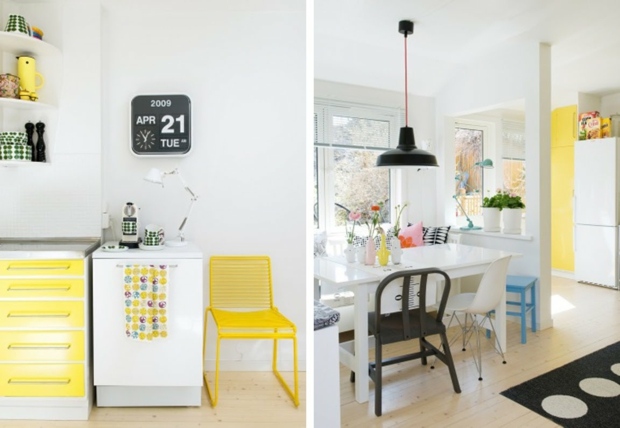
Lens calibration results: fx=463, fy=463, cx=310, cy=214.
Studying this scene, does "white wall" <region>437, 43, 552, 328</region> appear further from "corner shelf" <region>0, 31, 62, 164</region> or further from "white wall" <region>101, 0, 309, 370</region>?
"corner shelf" <region>0, 31, 62, 164</region>

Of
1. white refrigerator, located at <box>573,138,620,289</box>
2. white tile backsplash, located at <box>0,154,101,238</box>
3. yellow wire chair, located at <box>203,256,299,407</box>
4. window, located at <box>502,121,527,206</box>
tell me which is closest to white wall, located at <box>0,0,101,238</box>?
white tile backsplash, located at <box>0,154,101,238</box>

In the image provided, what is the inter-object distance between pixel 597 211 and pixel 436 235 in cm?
218

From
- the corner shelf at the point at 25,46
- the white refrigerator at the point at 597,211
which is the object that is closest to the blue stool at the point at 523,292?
the white refrigerator at the point at 597,211

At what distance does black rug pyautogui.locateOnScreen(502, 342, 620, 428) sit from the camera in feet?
7.87

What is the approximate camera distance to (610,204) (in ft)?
16.5

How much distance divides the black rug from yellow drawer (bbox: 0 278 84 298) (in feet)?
7.92

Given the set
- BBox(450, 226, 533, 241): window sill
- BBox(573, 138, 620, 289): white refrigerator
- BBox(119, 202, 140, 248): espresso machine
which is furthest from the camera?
BBox(573, 138, 620, 289): white refrigerator

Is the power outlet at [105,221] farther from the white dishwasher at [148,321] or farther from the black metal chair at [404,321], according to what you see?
the black metal chair at [404,321]

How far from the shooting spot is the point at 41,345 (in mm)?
2332

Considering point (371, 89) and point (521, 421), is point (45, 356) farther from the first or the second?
point (371, 89)

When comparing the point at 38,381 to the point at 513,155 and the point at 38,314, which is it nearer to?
the point at 38,314

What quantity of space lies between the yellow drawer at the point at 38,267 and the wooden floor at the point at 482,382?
5.26 feet

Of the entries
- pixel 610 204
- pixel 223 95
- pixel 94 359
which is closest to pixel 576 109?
pixel 610 204

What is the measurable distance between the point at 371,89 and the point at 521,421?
294 centimetres
